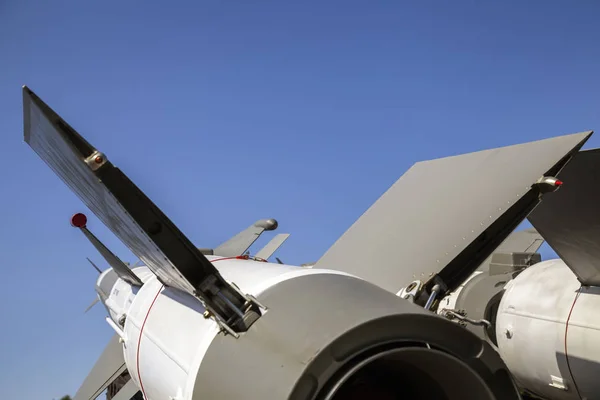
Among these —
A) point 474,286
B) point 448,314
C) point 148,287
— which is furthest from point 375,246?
point 474,286

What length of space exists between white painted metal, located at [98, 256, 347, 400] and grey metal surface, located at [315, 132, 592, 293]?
90 centimetres

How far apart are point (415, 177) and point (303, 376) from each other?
3083 millimetres

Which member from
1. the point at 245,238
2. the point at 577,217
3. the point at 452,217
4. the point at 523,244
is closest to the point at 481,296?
the point at 523,244

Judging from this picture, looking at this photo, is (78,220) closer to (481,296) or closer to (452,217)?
(452,217)

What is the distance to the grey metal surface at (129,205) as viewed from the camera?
2.82 metres

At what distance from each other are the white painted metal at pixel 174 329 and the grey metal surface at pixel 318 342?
9.8 inches

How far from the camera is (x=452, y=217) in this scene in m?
3.96

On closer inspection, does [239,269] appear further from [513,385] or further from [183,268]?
[513,385]

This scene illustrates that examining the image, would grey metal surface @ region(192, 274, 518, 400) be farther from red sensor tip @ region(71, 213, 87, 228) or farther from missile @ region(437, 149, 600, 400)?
red sensor tip @ region(71, 213, 87, 228)

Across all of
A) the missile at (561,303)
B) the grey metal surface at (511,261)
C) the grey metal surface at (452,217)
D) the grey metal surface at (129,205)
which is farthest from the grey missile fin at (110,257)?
the grey metal surface at (511,261)

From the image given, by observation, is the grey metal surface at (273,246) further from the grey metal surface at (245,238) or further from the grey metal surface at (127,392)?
the grey metal surface at (127,392)

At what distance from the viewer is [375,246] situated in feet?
14.5

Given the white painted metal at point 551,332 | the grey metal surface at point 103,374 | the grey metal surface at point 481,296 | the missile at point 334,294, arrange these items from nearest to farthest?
the missile at point 334,294
the white painted metal at point 551,332
the grey metal surface at point 103,374
the grey metal surface at point 481,296

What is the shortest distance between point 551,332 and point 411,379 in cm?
390
